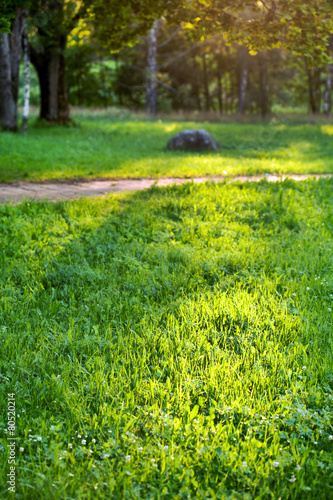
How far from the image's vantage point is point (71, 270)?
457 centimetres

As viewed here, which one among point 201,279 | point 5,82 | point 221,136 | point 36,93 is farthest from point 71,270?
point 36,93

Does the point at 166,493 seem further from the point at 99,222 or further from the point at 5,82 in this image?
the point at 5,82

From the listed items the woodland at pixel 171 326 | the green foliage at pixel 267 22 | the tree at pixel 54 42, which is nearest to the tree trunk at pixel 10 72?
the tree at pixel 54 42

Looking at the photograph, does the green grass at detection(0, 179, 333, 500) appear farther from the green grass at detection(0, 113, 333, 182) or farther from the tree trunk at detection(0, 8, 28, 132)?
the tree trunk at detection(0, 8, 28, 132)

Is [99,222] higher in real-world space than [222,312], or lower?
higher

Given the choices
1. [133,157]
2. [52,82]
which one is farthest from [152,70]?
[133,157]

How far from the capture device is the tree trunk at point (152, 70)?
99.3 feet

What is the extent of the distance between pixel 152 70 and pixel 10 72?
15.7 meters

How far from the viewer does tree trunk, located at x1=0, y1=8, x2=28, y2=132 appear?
15.5m

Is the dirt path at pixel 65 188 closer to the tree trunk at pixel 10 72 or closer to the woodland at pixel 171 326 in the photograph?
the woodland at pixel 171 326

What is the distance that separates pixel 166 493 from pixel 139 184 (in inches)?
270

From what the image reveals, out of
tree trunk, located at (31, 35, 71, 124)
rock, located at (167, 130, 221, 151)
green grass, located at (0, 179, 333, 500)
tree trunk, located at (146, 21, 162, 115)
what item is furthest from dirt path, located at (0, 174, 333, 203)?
tree trunk, located at (146, 21, 162, 115)

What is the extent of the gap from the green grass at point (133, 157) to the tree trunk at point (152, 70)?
12172mm

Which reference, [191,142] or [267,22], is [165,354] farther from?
[191,142]
